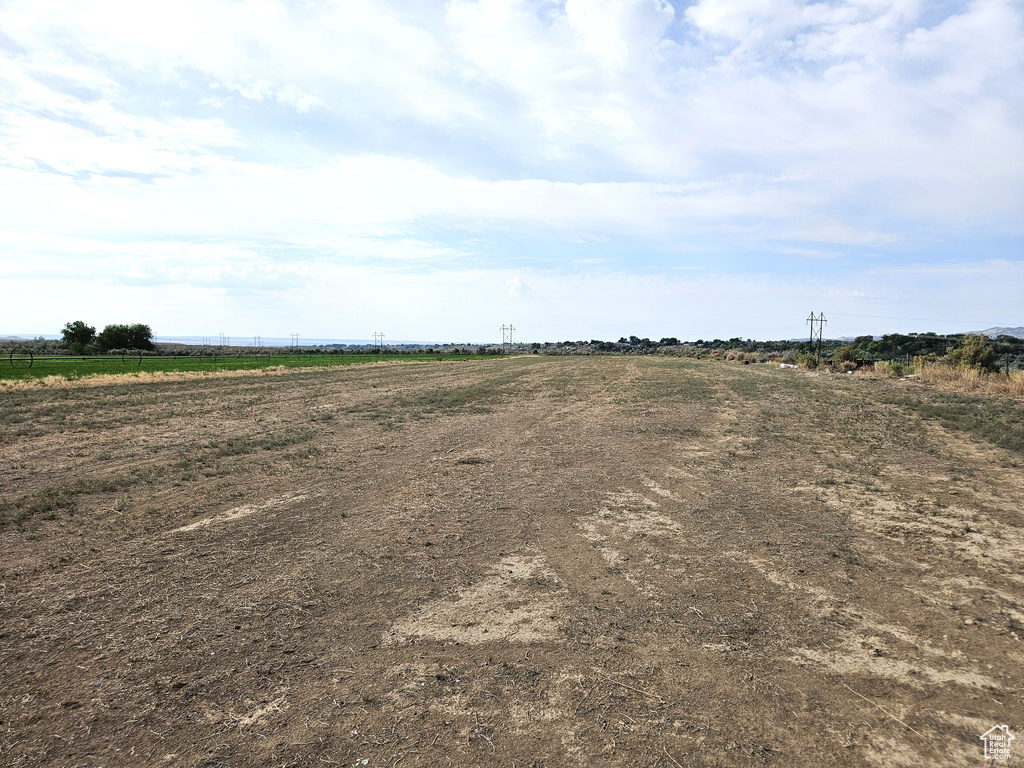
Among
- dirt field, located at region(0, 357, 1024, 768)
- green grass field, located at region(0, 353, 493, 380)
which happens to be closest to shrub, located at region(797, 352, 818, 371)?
dirt field, located at region(0, 357, 1024, 768)

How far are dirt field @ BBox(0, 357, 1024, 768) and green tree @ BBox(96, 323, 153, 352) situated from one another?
4674 inches

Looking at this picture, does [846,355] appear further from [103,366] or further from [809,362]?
[103,366]

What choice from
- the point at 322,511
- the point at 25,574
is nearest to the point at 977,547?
the point at 322,511

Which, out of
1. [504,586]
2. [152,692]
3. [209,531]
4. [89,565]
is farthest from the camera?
[209,531]

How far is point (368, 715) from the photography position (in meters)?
3.28

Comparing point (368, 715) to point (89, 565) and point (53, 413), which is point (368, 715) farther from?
point (53, 413)

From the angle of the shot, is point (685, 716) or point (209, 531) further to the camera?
point (209, 531)

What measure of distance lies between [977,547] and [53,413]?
24.9m

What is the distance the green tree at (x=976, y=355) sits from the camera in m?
31.4

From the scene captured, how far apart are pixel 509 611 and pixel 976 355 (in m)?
39.8

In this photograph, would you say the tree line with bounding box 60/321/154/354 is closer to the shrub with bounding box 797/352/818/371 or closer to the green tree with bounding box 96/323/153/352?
the green tree with bounding box 96/323/153/352

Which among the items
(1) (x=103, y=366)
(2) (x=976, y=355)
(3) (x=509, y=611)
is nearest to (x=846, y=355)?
(2) (x=976, y=355)

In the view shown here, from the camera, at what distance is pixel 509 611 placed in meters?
4.61

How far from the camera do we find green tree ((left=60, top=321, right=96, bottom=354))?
320 ft
